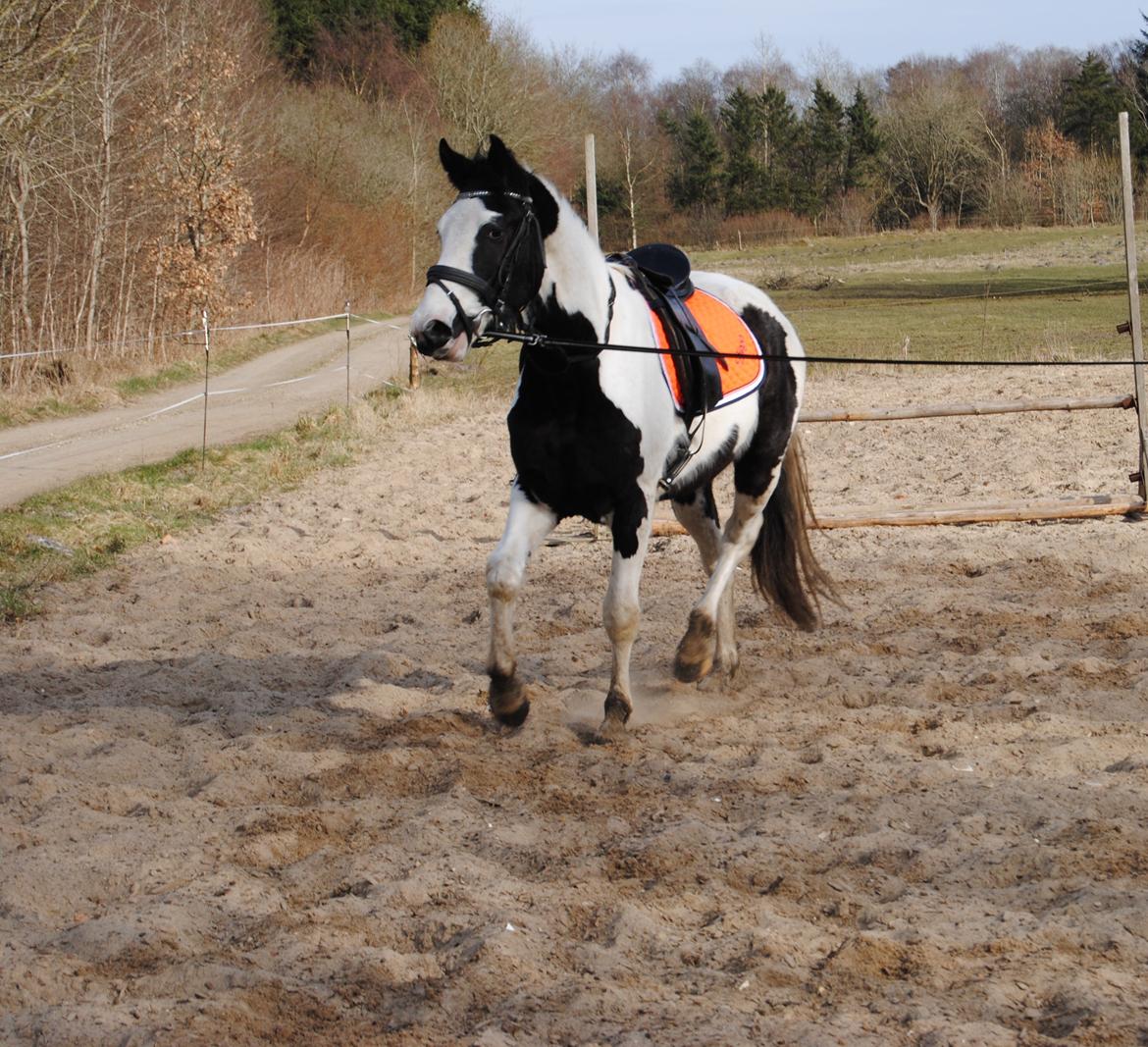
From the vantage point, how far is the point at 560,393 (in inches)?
192

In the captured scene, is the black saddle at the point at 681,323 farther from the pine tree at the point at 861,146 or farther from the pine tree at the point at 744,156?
the pine tree at the point at 861,146

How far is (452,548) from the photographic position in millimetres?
8742

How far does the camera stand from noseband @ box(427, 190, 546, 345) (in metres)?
4.40

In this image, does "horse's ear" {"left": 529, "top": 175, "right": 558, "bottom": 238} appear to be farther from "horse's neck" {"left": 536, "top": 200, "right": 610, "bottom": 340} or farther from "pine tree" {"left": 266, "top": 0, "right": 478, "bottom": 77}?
"pine tree" {"left": 266, "top": 0, "right": 478, "bottom": 77}

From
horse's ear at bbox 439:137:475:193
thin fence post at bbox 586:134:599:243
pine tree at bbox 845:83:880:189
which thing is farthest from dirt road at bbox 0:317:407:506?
pine tree at bbox 845:83:880:189

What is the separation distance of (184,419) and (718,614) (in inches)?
454

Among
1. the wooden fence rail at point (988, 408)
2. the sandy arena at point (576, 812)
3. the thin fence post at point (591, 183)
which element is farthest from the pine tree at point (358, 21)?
the sandy arena at point (576, 812)

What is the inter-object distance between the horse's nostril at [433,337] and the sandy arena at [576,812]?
1507mm

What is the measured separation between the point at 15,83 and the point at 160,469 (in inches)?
201

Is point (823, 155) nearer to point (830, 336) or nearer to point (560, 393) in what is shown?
point (830, 336)

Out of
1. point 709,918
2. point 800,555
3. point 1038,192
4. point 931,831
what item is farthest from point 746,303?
point 1038,192

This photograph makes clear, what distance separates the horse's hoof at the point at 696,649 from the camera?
5.69m

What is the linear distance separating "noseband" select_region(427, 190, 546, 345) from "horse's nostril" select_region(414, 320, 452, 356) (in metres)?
0.10

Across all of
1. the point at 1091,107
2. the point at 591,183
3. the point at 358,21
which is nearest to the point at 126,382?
the point at 591,183
